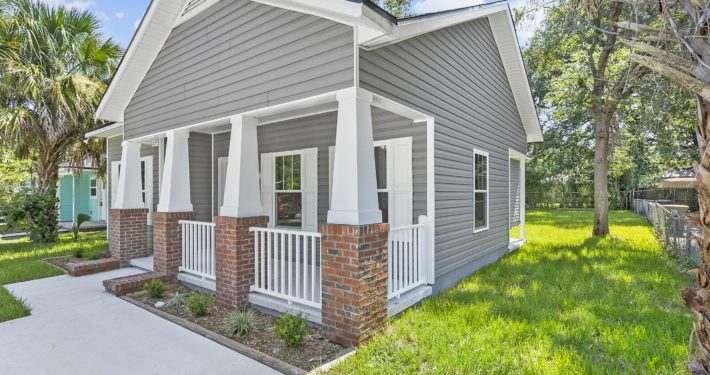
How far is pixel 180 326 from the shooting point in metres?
4.43

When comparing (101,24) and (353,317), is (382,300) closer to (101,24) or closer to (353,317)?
(353,317)

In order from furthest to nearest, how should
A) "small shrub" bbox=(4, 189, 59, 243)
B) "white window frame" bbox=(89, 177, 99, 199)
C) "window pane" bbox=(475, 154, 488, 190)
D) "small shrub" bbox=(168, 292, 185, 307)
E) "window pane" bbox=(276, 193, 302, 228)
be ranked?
"white window frame" bbox=(89, 177, 99, 199), "small shrub" bbox=(4, 189, 59, 243), "window pane" bbox=(475, 154, 488, 190), "window pane" bbox=(276, 193, 302, 228), "small shrub" bbox=(168, 292, 185, 307)

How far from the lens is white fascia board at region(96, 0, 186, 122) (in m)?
6.24

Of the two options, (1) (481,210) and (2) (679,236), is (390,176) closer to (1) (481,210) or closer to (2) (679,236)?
(1) (481,210)

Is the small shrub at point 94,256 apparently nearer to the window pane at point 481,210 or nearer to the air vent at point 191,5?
the air vent at point 191,5

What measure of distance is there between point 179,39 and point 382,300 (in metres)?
5.81

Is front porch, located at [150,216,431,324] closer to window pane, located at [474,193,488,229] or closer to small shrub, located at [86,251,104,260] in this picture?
small shrub, located at [86,251,104,260]

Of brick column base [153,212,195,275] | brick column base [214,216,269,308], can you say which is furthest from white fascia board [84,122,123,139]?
brick column base [214,216,269,308]

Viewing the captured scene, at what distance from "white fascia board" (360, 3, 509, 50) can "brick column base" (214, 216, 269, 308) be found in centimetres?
289

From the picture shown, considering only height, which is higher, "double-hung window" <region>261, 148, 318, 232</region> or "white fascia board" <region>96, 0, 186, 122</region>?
"white fascia board" <region>96, 0, 186, 122</region>

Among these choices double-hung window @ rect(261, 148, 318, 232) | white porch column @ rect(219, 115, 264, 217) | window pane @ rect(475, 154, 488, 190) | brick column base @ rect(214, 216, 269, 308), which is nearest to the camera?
brick column base @ rect(214, 216, 269, 308)

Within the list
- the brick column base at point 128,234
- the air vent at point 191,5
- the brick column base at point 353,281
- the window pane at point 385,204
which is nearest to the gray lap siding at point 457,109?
→ the window pane at point 385,204

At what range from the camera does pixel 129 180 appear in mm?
7520

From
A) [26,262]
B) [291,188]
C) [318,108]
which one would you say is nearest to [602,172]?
[291,188]
